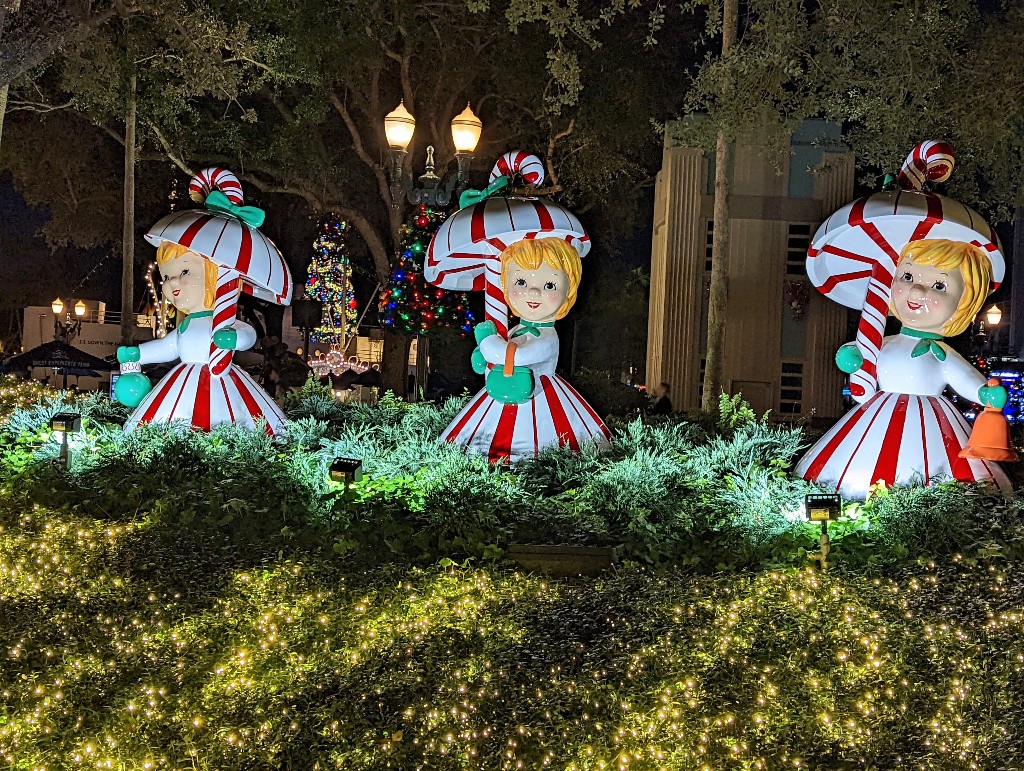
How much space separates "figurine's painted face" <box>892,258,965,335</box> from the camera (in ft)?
21.1

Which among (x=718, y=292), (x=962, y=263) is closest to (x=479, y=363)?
(x=962, y=263)

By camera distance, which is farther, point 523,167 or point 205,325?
point 205,325

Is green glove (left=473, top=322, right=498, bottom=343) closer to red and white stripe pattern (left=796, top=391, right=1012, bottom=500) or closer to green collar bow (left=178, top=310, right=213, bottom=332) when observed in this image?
green collar bow (left=178, top=310, right=213, bottom=332)

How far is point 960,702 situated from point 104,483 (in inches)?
198

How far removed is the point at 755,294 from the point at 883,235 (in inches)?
489

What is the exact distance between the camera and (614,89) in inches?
600

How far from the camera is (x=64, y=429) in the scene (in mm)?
7188

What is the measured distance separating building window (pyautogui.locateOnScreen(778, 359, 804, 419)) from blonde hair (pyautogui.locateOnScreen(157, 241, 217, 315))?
13.1 meters

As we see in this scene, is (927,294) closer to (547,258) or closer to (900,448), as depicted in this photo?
(900,448)

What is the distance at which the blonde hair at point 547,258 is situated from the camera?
732cm

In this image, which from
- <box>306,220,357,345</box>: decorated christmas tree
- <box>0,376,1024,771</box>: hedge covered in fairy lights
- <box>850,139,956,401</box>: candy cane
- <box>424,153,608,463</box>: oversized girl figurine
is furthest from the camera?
<box>306,220,357,345</box>: decorated christmas tree

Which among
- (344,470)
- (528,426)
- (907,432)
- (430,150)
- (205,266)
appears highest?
(430,150)

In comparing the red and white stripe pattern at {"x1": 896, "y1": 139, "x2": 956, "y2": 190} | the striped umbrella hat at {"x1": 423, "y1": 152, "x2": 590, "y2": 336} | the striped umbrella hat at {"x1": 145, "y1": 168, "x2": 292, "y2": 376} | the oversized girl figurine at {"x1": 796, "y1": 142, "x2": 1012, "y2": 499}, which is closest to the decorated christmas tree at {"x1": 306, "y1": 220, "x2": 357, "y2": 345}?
the striped umbrella hat at {"x1": 145, "y1": 168, "x2": 292, "y2": 376}

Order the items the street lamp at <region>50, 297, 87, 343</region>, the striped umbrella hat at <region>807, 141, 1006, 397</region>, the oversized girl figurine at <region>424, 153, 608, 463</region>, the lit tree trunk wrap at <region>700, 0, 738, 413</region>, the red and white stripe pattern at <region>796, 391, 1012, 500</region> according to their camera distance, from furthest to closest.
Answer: the street lamp at <region>50, 297, 87, 343</region> → the lit tree trunk wrap at <region>700, 0, 738, 413</region> → the oversized girl figurine at <region>424, 153, 608, 463</region> → the striped umbrella hat at <region>807, 141, 1006, 397</region> → the red and white stripe pattern at <region>796, 391, 1012, 500</region>
